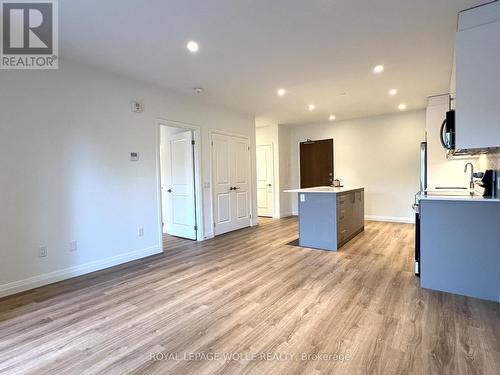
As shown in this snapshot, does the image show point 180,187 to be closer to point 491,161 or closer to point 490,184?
point 490,184

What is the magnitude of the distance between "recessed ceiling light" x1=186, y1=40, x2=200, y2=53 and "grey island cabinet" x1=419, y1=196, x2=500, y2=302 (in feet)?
9.36

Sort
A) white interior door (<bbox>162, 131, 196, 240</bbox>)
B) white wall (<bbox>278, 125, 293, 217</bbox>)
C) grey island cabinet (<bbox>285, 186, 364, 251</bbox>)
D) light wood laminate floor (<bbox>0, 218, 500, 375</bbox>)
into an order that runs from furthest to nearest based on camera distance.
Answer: white wall (<bbox>278, 125, 293, 217</bbox>) → white interior door (<bbox>162, 131, 196, 240</bbox>) → grey island cabinet (<bbox>285, 186, 364, 251</bbox>) → light wood laminate floor (<bbox>0, 218, 500, 375</bbox>)

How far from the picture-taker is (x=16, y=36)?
8.63 ft

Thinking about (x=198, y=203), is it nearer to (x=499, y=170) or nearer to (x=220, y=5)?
(x=220, y=5)

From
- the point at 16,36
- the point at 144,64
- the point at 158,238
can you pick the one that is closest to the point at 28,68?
the point at 16,36

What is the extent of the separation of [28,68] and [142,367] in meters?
3.27

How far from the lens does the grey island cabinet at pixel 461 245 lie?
7.80ft

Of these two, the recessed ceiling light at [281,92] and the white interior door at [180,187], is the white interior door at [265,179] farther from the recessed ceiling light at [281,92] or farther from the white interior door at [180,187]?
the white interior door at [180,187]

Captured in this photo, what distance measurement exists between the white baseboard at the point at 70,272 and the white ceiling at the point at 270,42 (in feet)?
8.40

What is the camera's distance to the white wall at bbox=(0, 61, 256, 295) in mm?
2834

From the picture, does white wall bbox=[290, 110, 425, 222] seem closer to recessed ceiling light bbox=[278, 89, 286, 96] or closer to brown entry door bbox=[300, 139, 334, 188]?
brown entry door bbox=[300, 139, 334, 188]

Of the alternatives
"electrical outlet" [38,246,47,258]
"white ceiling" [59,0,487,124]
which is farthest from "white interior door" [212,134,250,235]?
"electrical outlet" [38,246,47,258]

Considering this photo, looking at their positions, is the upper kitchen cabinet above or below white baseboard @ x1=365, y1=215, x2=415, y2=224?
above

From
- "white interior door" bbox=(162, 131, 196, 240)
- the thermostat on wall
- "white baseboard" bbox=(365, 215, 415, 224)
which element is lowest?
"white baseboard" bbox=(365, 215, 415, 224)
